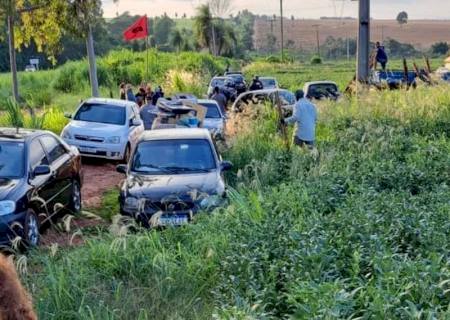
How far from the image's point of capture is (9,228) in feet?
27.1

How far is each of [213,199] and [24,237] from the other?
92.8 inches

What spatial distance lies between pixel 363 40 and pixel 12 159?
10970 mm

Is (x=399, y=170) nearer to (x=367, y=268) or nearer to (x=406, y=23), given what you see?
(x=367, y=268)

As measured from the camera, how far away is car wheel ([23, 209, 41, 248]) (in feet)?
27.7

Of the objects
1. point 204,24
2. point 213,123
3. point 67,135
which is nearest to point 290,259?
point 67,135

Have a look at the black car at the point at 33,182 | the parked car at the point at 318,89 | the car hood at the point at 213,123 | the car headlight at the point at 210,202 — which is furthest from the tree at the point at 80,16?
the car headlight at the point at 210,202

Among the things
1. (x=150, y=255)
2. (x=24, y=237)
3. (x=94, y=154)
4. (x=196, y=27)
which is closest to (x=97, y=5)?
(x=94, y=154)

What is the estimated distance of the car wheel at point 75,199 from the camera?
10734mm

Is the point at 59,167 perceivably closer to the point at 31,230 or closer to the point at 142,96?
the point at 31,230

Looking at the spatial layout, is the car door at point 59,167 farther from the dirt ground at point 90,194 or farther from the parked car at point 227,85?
the parked car at point 227,85

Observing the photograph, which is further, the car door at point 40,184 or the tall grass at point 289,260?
the car door at point 40,184

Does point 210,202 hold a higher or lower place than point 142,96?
higher

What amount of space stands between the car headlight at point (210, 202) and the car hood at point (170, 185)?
2.32ft

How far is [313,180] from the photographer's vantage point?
26.9 ft
